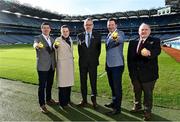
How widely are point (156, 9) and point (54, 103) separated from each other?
348 feet

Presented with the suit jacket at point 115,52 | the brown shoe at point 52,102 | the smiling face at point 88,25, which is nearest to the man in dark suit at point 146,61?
the suit jacket at point 115,52

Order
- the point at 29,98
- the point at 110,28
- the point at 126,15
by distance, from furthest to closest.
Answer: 1. the point at 126,15
2. the point at 29,98
3. the point at 110,28

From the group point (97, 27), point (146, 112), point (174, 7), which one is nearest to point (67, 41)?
point (146, 112)

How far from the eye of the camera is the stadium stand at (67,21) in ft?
313

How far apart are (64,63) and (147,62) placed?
7.60ft

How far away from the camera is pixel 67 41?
881cm

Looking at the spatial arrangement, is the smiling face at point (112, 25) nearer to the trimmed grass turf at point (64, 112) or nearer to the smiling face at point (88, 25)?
the smiling face at point (88, 25)

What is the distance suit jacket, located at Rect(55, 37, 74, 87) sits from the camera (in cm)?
876

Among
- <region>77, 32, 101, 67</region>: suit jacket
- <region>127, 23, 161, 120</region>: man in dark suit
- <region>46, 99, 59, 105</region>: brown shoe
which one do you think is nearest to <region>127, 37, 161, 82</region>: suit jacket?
<region>127, 23, 161, 120</region>: man in dark suit

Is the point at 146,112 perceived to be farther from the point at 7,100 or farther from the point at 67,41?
the point at 7,100

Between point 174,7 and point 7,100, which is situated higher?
point 174,7

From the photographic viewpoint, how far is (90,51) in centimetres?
863

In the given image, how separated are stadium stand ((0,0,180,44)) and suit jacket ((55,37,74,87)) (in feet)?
261

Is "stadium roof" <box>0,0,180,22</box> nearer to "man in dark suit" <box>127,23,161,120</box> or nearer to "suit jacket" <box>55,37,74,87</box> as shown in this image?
"suit jacket" <box>55,37,74,87</box>
